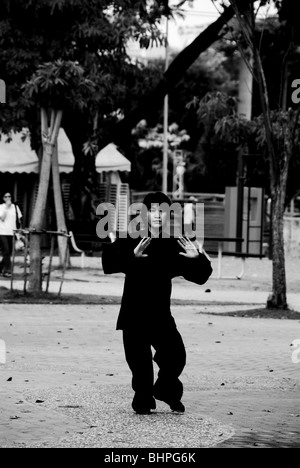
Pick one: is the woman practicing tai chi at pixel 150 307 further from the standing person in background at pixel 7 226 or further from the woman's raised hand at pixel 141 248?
the standing person in background at pixel 7 226

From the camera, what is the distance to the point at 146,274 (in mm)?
9602

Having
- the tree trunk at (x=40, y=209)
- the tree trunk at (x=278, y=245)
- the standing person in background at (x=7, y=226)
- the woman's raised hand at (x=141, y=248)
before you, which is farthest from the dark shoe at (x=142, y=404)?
the standing person in background at (x=7, y=226)

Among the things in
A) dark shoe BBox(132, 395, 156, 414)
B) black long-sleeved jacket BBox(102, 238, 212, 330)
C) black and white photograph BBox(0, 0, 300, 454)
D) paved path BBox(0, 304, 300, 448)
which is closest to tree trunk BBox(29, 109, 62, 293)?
black and white photograph BBox(0, 0, 300, 454)

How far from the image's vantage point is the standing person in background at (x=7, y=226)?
24581mm

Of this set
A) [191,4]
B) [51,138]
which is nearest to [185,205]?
[191,4]

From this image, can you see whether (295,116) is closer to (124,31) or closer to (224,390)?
(124,31)

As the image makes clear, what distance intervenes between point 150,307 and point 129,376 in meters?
2.60

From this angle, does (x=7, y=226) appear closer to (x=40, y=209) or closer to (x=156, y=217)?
(x=40, y=209)

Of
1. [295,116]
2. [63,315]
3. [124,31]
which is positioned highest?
[124,31]

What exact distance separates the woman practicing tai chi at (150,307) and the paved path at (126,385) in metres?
0.22

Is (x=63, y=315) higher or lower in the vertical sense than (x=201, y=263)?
lower

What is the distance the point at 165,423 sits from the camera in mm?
9203

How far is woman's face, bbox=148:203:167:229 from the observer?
9.43 meters

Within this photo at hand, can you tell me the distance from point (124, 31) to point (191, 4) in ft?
8.01
